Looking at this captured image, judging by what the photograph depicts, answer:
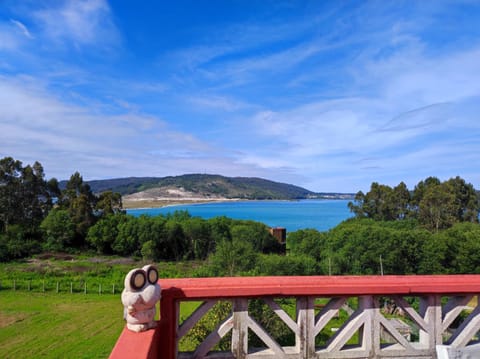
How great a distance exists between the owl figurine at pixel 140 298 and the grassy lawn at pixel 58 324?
1336 centimetres

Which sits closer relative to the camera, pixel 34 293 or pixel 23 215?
pixel 34 293

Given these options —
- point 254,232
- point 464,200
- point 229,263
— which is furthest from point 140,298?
point 464,200

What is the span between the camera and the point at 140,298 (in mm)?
1919

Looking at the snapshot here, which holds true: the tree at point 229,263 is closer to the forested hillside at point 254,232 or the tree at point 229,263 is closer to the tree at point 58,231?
the forested hillside at point 254,232

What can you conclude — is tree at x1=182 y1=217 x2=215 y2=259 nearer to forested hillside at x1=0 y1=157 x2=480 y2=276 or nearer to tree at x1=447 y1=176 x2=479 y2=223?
forested hillside at x1=0 y1=157 x2=480 y2=276

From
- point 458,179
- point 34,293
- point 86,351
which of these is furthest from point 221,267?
point 458,179

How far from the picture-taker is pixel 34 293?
22969 millimetres

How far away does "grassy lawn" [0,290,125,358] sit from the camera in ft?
44.8

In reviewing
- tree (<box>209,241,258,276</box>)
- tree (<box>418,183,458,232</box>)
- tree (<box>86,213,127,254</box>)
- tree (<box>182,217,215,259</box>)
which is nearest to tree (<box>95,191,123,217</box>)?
tree (<box>86,213,127,254</box>)

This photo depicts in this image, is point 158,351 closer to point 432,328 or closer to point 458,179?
point 432,328

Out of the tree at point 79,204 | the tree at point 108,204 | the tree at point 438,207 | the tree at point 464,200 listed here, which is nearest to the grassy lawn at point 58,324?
the tree at point 79,204

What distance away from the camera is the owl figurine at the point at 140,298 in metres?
1.92

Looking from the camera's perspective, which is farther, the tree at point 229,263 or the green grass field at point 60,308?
the tree at point 229,263

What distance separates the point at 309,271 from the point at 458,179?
117 ft
